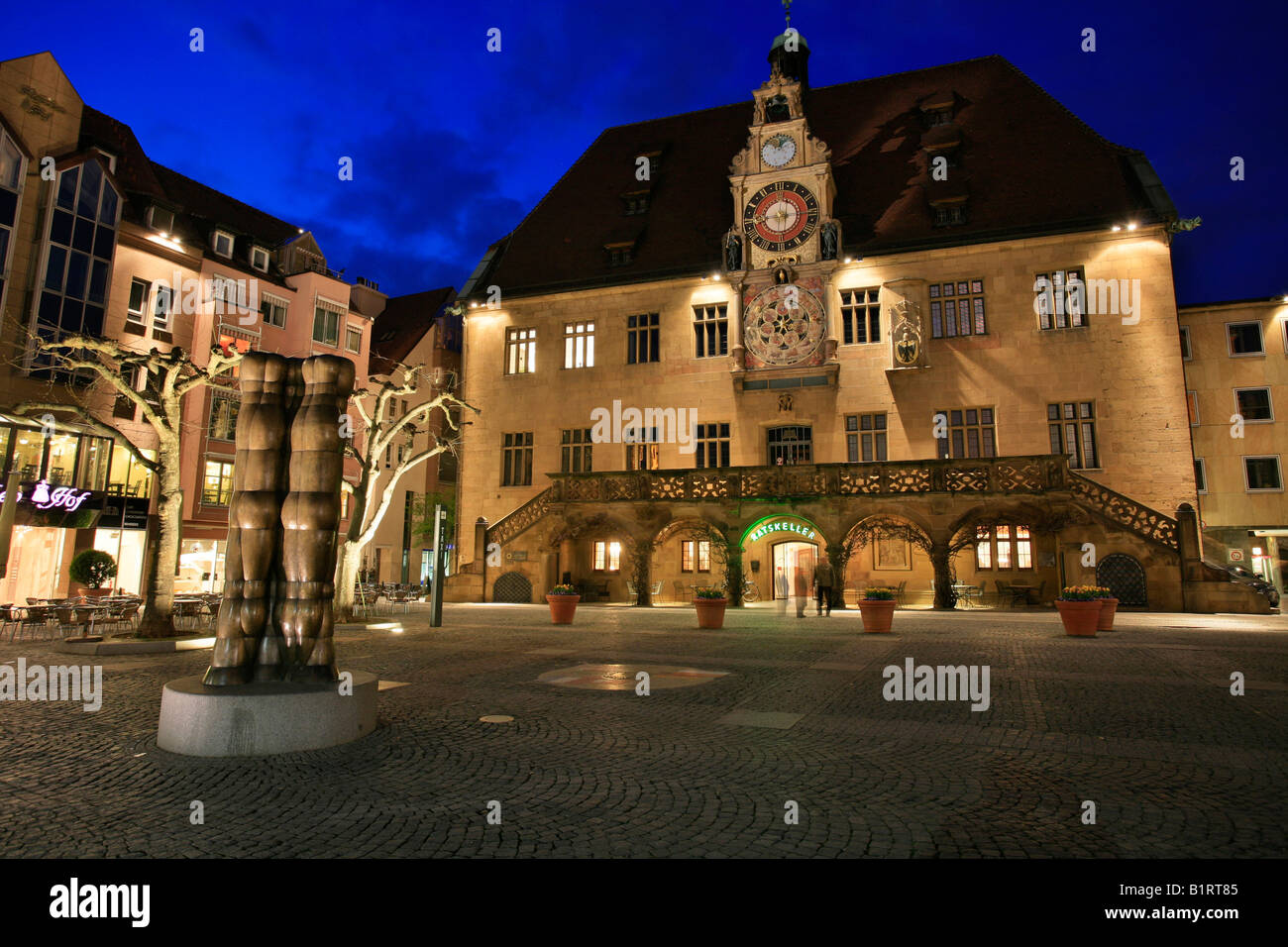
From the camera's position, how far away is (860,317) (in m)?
30.6

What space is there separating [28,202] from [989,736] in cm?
3456

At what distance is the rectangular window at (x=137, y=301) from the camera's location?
30.1m

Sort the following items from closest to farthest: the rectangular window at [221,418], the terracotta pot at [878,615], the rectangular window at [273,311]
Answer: the terracotta pot at [878,615] < the rectangular window at [221,418] < the rectangular window at [273,311]

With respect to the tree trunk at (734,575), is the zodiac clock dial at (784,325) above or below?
above

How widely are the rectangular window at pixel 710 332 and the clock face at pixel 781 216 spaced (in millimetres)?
3332

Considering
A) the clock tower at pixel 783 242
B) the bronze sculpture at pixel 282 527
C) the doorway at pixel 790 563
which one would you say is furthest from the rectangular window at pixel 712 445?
the bronze sculpture at pixel 282 527

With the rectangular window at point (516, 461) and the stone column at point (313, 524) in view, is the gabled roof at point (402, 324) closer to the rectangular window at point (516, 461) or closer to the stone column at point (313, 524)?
the rectangular window at point (516, 461)

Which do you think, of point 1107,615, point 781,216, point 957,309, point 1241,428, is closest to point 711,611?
point 1107,615

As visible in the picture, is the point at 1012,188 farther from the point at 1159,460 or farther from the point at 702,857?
the point at 702,857

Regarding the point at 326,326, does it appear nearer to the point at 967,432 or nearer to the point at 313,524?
the point at 967,432

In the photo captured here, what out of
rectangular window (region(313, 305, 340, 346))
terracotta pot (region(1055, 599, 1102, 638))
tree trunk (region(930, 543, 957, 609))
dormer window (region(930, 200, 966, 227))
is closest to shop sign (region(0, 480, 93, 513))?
rectangular window (region(313, 305, 340, 346))

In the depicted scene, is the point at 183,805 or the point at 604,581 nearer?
the point at 183,805

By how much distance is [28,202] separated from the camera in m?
27.0

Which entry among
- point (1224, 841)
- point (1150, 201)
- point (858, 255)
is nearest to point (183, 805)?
point (1224, 841)
